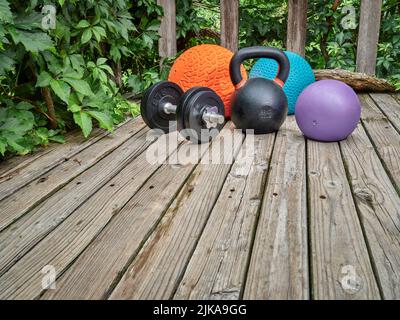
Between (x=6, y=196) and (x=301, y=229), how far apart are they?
1.33m

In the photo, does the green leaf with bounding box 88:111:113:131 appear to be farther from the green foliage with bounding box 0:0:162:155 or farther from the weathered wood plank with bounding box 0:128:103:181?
the weathered wood plank with bounding box 0:128:103:181

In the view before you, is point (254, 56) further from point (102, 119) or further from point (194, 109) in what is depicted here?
point (102, 119)

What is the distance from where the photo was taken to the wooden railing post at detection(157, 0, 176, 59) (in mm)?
4117

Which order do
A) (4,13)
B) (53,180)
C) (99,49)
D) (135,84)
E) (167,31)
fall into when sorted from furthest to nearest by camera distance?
(167,31)
(135,84)
(99,49)
(53,180)
(4,13)

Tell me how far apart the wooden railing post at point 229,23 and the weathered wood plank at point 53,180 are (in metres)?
1.62

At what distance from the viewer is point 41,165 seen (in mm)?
2420

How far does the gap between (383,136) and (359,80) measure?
1389 millimetres

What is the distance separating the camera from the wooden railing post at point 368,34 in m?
3.93

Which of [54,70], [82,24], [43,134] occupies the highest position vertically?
[82,24]

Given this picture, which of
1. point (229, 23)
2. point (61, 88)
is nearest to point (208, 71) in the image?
point (61, 88)

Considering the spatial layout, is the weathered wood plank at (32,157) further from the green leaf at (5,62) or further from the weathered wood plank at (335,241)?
the weathered wood plank at (335,241)

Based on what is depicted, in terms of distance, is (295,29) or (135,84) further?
(295,29)

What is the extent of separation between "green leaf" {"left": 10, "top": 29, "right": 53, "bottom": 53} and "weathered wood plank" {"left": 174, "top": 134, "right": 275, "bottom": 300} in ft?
3.98

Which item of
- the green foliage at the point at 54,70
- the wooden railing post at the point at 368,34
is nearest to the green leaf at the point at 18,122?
the green foliage at the point at 54,70
